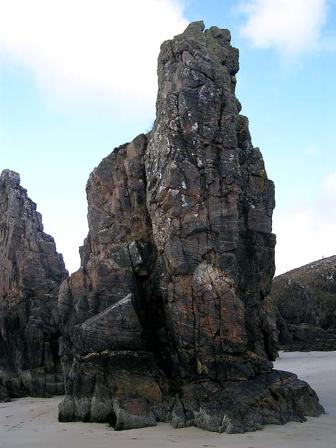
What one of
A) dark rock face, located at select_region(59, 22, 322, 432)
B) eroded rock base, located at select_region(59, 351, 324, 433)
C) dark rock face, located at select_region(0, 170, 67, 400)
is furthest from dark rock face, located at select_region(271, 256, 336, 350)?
eroded rock base, located at select_region(59, 351, 324, 433)

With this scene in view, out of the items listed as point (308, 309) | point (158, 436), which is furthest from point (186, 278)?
point (308, 309)

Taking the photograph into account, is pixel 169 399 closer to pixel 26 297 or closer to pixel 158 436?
pixel 158 436

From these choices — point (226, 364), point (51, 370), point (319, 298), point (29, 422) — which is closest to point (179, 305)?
point (226, 364)

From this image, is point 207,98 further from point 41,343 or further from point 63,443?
point 41,343

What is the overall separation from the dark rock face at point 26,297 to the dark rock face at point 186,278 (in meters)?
11.3

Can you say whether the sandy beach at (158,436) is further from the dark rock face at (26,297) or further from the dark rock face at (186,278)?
the dark rock face at (26,297)

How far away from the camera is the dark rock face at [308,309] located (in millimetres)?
42812

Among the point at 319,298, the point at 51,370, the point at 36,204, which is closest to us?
the point at 51,370

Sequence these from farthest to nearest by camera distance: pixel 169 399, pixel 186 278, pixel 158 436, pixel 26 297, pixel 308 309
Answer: pixel 308 309
pixel 26 297
pixel 186 278
pixel 169 399
pixel 158 436

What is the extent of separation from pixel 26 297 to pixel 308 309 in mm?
27971

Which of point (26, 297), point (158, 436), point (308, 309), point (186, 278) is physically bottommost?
point (158, 436)

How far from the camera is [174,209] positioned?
18.0m

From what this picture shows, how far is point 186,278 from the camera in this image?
1747cm

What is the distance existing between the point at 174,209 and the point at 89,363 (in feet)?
20.3
